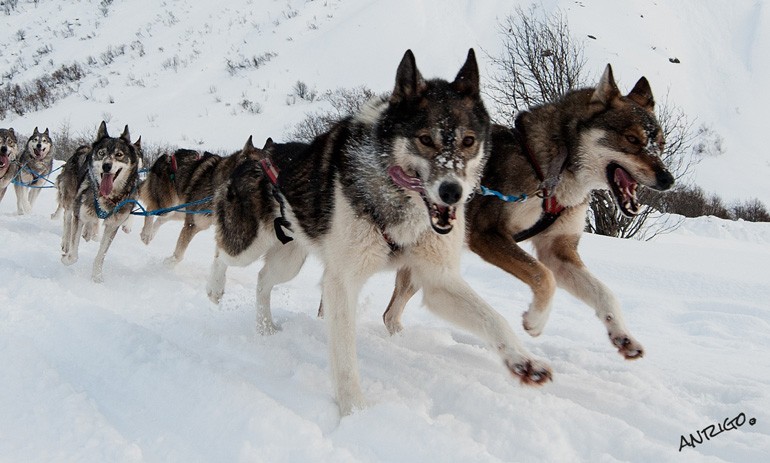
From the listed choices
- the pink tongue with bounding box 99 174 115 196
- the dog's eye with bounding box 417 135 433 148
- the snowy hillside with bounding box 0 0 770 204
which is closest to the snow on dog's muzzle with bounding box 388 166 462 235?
the dog's eye with bounding box 417 135 433 148

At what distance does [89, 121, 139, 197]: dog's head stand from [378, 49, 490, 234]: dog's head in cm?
429

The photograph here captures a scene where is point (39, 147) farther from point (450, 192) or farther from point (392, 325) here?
point (450, 192)

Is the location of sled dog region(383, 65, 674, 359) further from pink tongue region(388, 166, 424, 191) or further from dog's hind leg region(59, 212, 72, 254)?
dog's hind leg region(59, 212, 72, 254)

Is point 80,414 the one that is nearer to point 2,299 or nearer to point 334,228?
point 334,228

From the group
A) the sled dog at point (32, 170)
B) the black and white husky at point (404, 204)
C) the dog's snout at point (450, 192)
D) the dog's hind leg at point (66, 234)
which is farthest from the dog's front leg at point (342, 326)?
the sled dog at point (32, 170)

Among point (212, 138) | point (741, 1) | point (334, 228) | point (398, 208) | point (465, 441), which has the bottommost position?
point (212, 138)

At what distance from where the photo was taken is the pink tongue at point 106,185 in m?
5.99

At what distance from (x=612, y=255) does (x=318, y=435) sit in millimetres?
5046

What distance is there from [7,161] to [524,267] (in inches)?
332

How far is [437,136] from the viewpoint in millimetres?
2436

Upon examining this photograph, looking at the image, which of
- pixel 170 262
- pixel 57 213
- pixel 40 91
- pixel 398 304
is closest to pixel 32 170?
pixel 57 213

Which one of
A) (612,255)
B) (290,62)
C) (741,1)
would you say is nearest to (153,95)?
(290,62)

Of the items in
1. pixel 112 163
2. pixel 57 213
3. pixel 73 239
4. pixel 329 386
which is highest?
pixel 329 386

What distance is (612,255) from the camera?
21.1 feet
